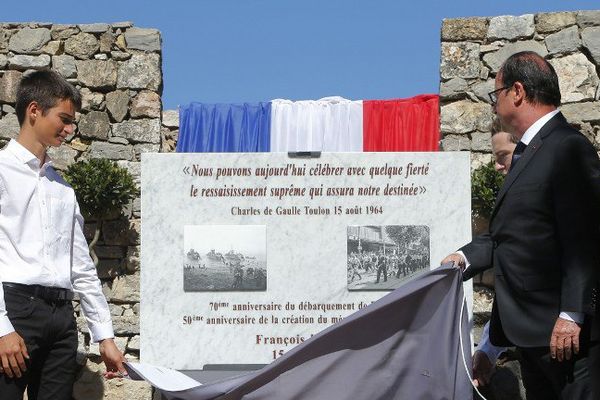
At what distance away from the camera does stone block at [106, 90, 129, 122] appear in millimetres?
9555

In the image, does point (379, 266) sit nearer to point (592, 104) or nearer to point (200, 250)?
point (200, 250)

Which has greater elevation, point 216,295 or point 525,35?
point 525,35

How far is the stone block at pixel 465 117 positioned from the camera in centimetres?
918

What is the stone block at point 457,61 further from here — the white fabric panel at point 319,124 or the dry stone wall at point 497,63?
the white fabric panel at point 319,124

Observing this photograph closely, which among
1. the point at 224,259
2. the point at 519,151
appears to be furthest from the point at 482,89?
the point at 519,151

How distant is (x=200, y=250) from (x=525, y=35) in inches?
211

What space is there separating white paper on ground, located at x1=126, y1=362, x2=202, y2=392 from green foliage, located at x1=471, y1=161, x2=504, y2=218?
5.02 meters

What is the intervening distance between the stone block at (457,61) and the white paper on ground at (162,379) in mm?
5965

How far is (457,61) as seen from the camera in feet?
30.4

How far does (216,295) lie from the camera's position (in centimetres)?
491

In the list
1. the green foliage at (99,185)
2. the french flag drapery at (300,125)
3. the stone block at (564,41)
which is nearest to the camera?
the green foliage at (99,185)

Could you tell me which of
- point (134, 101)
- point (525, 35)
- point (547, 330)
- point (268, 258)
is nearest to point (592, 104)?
point (525, 35)

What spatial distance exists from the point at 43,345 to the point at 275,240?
1768 mm

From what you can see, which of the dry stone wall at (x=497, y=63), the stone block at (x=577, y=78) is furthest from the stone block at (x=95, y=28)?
the stone block at (x=577, y=78)
